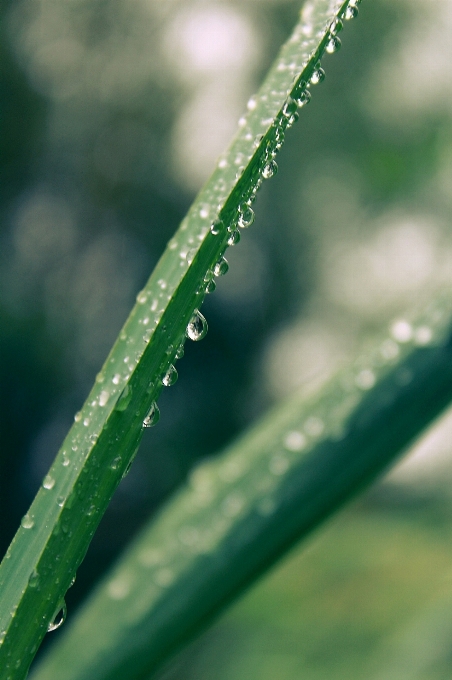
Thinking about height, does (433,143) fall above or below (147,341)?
above

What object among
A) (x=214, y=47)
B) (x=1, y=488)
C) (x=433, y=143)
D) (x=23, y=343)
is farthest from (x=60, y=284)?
(x=433, y=143)

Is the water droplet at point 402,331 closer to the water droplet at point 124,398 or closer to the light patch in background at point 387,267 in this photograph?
the water droplet at point 124,398

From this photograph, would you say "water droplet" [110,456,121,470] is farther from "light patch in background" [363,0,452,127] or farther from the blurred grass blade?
"light patch in background" [363,0,452,127]

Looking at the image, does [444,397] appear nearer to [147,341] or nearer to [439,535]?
[147,341]

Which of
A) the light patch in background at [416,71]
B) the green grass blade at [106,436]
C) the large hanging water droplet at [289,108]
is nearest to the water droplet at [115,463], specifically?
the green grass blade at [106,436]

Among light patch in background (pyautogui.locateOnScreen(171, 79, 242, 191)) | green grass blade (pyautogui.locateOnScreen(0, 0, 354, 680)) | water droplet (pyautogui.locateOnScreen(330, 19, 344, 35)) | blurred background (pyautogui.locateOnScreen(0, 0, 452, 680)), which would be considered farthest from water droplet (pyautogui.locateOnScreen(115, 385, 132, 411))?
light patch in background (pyautogui.locateOnScreen(171, 79, 242, 191))

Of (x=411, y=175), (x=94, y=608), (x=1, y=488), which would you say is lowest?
(x=1, y=488)
